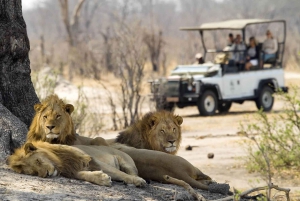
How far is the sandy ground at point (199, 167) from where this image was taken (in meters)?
5.35

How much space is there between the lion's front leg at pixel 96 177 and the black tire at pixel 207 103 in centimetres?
1296

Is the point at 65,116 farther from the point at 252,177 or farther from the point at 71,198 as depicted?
the point at 252,177

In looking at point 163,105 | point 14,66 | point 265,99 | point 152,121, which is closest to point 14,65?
point 14,66

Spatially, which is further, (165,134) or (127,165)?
(165,134)

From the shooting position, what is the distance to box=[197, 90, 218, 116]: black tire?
18.7 m

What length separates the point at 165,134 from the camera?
691 cm

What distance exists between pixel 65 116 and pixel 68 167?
41cm

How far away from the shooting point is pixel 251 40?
1942 cm

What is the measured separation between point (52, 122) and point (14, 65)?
1.33m

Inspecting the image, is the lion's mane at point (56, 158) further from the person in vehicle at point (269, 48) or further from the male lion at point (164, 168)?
the person in vehicle at point (269, 48)

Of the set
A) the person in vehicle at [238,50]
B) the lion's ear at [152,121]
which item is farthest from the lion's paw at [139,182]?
the person in vehicle at [238,50]

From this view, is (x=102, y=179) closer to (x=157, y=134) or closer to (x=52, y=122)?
(x=52, y=122)

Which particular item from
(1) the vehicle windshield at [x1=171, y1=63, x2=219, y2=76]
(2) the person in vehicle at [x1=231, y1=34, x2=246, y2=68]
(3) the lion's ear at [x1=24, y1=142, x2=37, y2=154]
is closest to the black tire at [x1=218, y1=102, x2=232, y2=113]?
(2) the person in vehicle at [x1=231, y1=34, x2=246, y2=68]

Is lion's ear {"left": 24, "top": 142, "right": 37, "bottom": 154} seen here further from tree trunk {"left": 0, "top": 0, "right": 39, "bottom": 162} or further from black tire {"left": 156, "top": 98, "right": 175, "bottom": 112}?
black tire {"left": 156, "top": 98, "right": 175, "bottom": 112}
